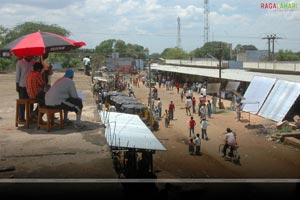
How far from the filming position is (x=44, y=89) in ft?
24.3

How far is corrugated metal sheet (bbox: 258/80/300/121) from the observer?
19.3 meters

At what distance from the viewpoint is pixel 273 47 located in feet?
185

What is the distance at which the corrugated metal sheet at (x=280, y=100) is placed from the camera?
63.4 feet

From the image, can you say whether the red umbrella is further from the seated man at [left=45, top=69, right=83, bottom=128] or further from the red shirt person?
the seated man at [left=45, top=69, right=83, bottom=128]

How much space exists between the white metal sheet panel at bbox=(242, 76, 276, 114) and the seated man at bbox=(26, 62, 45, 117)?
1554cm

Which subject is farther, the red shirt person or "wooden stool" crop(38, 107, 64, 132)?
the red shirt person

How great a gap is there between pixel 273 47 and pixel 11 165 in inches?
2196

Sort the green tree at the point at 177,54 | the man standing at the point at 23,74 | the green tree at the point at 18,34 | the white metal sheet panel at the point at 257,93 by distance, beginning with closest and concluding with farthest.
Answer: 1. the man standing at the point at 23,74
2. the white metal sheet panel at the point at 257,93
3. the green tree at the point at 18,34
4. the green tree at the point at 177,54

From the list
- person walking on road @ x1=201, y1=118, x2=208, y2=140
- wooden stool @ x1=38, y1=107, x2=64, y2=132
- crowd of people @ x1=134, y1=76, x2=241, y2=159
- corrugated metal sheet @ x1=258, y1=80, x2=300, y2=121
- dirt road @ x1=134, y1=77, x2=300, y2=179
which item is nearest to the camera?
wooden stool @ x1=38, y1=107, x2=64, y2=132

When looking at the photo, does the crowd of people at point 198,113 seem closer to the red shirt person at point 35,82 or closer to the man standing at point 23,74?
the man standing at point 23,74

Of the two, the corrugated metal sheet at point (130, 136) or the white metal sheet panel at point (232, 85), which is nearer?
the corrugated metal sheet at point (130, 136)

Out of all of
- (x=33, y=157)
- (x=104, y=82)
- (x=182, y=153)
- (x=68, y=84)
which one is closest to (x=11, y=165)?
(x=33, y=157)

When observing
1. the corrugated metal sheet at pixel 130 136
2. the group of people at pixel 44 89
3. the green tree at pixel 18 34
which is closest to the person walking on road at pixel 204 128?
the corrugated metal sheet at pixel 130 136

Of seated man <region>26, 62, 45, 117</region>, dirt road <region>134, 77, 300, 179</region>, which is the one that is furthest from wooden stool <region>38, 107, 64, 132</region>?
dirt road <region>134, 77, 300, 179</region>
